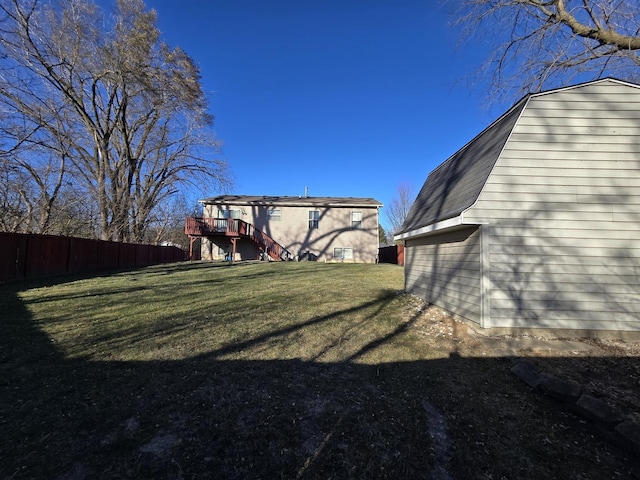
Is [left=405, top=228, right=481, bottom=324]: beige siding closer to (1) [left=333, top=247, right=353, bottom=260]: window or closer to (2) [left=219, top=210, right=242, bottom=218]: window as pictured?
(1) [left=333, top=247, right=353, bottom=260]: window

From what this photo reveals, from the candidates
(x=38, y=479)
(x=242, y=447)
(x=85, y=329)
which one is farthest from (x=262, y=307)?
(x=38, y=479)

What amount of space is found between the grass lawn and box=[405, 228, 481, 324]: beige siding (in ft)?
3.16

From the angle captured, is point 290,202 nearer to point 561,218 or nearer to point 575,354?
point 561,218

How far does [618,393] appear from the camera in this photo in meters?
3.47

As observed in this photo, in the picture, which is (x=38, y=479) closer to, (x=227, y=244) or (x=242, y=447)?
(x=242, y=447)

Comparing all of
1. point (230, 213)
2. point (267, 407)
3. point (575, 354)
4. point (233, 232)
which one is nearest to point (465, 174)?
point (575, 354)

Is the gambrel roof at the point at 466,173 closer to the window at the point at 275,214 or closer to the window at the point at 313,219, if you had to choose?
the window at the point at 313,219

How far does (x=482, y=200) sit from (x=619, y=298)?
2.62m

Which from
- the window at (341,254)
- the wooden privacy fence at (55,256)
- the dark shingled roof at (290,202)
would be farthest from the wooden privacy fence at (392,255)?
the wooden privacy fence at (55,256)

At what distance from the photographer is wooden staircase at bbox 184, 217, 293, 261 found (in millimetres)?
20734

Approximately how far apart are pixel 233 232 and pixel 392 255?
1170cm

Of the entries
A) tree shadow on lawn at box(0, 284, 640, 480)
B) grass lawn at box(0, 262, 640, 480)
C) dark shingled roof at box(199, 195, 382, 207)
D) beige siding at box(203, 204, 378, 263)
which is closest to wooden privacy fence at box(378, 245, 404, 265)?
beige siding at box(203, 204, 378, 263)

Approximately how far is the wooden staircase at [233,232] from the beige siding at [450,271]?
14.7 m

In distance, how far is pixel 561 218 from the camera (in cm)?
531
